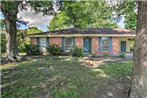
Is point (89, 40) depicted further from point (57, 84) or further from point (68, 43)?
point (57, 84)

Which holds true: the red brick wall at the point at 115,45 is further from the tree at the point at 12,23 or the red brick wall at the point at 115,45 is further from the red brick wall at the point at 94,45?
the tree at the point at 12,23

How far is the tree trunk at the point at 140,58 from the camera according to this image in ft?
22.8

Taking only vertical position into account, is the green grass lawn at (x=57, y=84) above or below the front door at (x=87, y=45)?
below

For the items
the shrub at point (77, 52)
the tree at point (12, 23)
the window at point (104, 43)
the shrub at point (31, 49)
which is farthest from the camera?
the window at point (104, 43)

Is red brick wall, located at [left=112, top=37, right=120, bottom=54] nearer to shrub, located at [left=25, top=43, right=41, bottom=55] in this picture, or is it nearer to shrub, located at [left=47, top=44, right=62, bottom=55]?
shrub, located at [left=47, top=44, right=62, bottom=55]

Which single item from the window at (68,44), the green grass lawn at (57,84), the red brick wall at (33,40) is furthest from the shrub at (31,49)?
the green grass lawn at (57,84)

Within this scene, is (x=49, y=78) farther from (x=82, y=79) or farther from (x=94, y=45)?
(x=94, y=45)

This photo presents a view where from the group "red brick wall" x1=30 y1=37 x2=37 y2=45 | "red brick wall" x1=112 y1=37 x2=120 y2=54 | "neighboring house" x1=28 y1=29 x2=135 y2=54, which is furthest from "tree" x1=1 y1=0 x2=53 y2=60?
"red brick wall" x1=112 y1=37 x2=120 y2=54

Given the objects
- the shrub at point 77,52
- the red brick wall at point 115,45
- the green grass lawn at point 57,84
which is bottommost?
the green grass lawn at point 57,84

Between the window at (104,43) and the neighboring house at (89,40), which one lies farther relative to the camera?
the window at (104,43)

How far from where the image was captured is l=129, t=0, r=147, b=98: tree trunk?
22.8 feet

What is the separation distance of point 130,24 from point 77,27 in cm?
1682

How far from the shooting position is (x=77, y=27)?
25.9 metres

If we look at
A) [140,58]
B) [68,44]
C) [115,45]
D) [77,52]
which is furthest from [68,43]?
[140,58]
